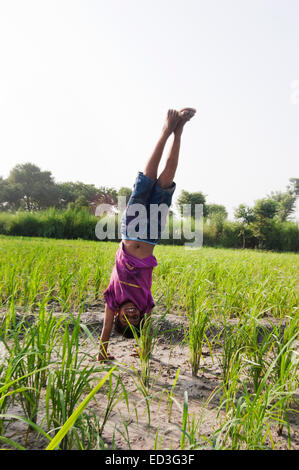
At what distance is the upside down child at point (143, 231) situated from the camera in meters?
2.09

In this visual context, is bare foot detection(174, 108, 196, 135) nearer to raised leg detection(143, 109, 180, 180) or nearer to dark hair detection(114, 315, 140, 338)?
raised leg detection(143, 109, 180, 180)

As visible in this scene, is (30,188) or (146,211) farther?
(30,188)

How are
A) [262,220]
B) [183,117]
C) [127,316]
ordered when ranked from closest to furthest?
[127,316] → [183,117] → [262,220]

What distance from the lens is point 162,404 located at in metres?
1.55

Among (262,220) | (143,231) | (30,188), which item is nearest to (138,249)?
(143,231)

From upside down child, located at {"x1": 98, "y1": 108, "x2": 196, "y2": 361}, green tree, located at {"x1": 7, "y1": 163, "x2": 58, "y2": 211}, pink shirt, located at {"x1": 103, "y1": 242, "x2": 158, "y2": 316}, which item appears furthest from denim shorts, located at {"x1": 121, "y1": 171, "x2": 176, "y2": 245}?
green tree, located at {"x1": 7, "y1": 163, "x2": 58, "y2": 211}

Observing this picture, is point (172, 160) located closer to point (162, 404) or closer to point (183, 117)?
point (183, 117)

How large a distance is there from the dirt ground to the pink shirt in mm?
327

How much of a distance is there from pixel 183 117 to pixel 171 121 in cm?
8

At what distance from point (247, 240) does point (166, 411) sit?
62.4 ft

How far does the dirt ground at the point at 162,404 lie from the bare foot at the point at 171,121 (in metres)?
1.32

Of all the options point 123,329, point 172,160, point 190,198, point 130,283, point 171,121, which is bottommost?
point 123,329

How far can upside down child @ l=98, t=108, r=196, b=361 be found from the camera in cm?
209

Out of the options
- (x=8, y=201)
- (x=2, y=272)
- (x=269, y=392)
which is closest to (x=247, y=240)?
(x=2, y=272)
